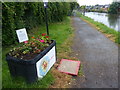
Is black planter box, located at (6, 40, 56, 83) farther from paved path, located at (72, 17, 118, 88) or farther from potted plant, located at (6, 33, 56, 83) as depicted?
paved path, located at (72, 17, 118, 88)

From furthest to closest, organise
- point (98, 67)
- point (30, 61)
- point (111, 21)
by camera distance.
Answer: point (111, 21) → point (98, 67) → point (30, 61)

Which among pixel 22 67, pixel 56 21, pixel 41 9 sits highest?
pixel 41 9

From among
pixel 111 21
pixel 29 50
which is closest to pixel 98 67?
pixel 29 50

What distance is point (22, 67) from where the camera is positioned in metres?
1.99

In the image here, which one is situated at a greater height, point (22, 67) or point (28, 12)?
point (28, 12)

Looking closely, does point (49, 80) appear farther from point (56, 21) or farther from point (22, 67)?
point (56, 21)

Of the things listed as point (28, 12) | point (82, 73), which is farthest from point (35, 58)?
point (28, 12)

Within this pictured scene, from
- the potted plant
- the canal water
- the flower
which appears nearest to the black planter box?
the potted plant

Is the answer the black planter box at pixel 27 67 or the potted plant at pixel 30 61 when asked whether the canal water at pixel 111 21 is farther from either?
the black planter box at pixel 27 67

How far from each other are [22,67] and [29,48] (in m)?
0.52

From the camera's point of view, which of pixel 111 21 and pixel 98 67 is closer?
pixel 98 67

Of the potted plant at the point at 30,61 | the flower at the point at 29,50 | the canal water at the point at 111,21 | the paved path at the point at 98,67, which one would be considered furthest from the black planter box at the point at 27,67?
the canal water at the point at 111,21

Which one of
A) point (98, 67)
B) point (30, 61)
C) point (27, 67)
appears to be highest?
point (30, 61)

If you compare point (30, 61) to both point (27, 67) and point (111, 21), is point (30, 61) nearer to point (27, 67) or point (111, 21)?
point (27, 67)
